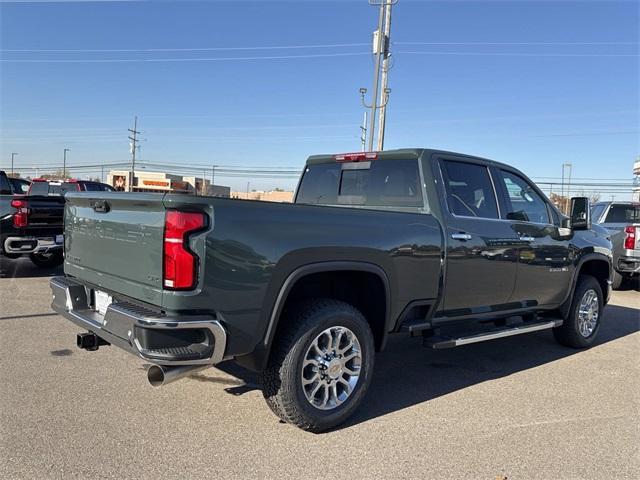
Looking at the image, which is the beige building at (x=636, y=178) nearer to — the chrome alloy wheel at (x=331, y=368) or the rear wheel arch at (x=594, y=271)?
the rear wheel arch at (x=594, y=271)

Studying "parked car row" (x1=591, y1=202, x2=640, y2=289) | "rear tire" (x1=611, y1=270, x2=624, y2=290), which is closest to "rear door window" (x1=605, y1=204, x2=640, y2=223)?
"parked car row" (x1=591, y1=202, x2=640, y2=289)

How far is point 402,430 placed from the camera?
3.66m

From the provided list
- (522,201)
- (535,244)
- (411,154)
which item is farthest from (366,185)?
(535,244)

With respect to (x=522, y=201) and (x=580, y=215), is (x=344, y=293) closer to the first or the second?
(x=522, y=201)

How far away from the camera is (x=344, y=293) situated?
4066 millimetres

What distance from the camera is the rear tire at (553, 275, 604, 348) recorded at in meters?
5.99

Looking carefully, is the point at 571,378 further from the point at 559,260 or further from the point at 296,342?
the point at 296,342

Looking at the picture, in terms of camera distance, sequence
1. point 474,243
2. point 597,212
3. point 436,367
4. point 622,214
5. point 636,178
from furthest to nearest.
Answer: point 636,178, point 597,212, point 622,214, point 436,367, point 474,243

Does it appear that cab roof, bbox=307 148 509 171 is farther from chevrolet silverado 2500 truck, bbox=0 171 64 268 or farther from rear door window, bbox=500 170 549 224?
chevrolet silverado 2500 truck, bbox=0 171 64 268

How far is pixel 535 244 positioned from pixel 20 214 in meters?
7.83

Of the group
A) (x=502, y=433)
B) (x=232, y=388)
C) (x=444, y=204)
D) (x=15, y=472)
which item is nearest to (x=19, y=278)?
(x=232, y=388)

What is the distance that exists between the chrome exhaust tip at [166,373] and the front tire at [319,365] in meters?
0.58

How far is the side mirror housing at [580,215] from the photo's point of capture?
221 inches

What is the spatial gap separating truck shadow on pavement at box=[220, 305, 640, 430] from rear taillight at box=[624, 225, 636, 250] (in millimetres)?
3796
